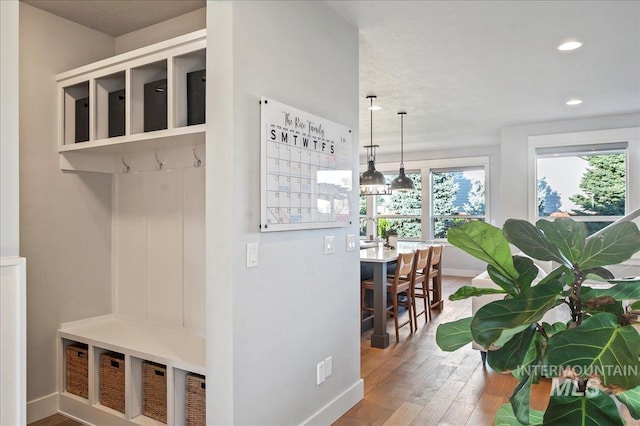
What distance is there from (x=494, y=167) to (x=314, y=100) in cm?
657

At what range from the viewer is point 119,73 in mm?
2596

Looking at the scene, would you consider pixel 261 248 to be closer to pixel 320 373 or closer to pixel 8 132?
pixel 320 373

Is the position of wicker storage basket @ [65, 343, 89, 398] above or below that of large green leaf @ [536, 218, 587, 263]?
below

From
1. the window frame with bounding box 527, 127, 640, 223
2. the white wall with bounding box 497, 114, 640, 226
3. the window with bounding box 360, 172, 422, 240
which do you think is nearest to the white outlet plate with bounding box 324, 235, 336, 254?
the window frame with bounding box 527, 127, 640, 223

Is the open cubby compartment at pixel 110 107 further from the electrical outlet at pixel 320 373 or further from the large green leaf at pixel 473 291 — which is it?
the large green leaf at pixel 473 291

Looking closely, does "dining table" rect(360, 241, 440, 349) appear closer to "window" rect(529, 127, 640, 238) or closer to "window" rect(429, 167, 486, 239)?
"window" rect(529, 127, 640, 238)

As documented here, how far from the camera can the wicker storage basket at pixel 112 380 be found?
2490 millimetres

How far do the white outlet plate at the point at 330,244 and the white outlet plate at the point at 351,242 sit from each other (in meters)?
0.19

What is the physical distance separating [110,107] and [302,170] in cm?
143

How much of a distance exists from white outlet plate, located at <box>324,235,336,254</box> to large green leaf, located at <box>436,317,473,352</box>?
1.82m

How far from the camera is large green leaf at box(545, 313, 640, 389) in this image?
0.49m

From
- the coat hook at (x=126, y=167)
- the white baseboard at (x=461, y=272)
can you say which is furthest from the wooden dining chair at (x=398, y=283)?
the white baseboard at (x=461, y=272)

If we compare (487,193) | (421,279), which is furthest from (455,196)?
(421,279)

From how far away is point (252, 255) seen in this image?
1975 mm
